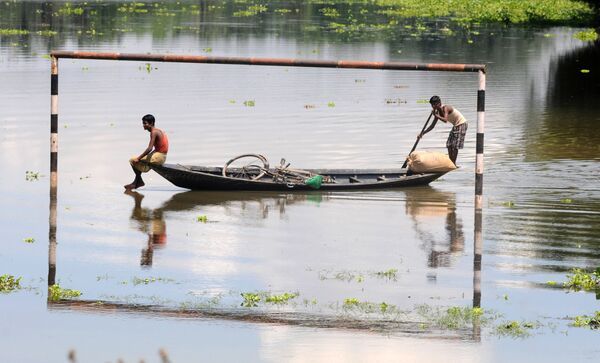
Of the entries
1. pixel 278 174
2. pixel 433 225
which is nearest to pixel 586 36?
pixel 278 174

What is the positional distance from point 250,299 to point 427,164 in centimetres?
858

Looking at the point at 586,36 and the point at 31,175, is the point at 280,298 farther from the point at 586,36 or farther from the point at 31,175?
the point at 586,36

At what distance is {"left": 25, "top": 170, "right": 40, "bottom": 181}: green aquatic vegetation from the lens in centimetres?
2289

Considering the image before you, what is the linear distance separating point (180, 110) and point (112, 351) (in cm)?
2154

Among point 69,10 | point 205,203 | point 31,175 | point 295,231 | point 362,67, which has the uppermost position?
point 69,10

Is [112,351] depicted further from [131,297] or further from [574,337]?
[574,337]

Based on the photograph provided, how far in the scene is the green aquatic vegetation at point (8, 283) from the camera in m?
14.4

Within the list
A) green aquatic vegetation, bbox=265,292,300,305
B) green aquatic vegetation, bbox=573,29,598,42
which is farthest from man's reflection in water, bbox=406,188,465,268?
green aquatic vegetation, bbox=573,29,598,42

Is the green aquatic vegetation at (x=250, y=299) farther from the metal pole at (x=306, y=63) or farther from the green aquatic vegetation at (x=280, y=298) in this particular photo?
the metal pole at (x=306, y=63)

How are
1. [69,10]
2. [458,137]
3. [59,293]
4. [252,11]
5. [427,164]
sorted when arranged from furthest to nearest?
[252,11], [69,10], [458,137], [427,164], [59,293]

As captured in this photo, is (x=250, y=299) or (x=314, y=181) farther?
(x=314, y=181)

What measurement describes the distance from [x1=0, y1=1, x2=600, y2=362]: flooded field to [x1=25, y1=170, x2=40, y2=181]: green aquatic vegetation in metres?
0.11

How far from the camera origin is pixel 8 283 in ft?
47.9

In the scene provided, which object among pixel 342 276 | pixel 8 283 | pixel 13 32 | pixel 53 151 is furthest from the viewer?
pixel 13 32
